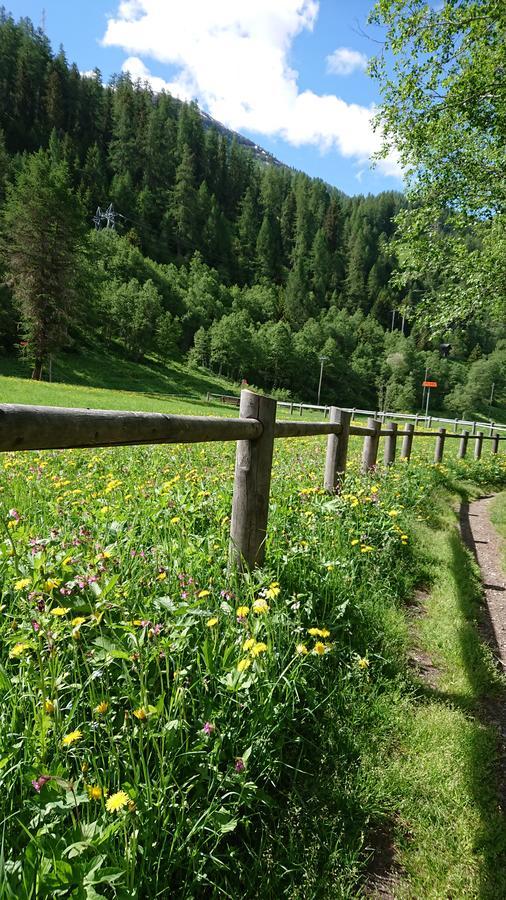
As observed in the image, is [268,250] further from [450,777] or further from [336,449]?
[450,777]

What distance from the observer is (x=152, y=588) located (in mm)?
2525

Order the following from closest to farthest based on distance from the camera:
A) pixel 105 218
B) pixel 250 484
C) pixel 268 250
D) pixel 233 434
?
pixel 233 434
pixel 250 484
pixel 105 218
pixel 268 250

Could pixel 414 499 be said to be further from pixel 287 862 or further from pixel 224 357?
pixel 224 357

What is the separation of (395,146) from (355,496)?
38.0 ft

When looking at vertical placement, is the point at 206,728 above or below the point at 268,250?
below

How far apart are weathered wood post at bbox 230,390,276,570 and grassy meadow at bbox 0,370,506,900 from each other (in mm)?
137

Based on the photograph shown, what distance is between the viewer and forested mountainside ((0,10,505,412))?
82062mm

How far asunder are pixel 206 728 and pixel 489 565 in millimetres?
4895

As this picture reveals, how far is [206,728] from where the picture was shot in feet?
5.11

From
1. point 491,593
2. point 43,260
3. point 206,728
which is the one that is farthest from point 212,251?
point 206,728

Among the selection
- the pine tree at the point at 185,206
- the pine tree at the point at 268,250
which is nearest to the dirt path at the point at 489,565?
the pine tree at the point at 185,206

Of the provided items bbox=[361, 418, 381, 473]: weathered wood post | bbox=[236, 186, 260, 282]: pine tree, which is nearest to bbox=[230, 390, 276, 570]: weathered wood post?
bbox=[361, 418, 381, 473]: weathered wood post

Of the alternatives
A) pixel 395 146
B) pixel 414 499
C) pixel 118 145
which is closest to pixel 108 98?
pixel 118 145

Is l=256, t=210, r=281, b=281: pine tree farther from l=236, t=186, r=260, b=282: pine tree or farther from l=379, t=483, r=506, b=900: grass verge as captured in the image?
l=379, t=483, r=506, b=900: grass verge
